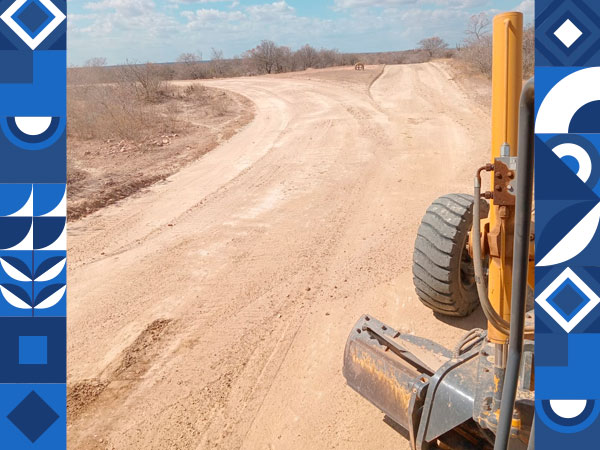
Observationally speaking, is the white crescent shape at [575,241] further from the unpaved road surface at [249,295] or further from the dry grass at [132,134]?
the dry grass at [132,134]

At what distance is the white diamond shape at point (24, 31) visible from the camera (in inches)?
74.7

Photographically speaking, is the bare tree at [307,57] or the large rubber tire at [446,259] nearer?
the large rubber tire at [446,259]

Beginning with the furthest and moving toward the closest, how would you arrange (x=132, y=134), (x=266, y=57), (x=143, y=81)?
(x=266, y=57) < (x=143, y=81) < (x=132, y=134)

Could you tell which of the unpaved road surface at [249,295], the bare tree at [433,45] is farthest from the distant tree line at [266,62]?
the unpaved road surface at [249,295]

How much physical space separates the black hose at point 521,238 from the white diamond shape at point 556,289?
11 centimetres

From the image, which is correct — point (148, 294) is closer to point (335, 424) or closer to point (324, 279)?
point (324, 279)

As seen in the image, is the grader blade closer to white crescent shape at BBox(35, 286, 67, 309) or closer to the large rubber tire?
the large rubber tire

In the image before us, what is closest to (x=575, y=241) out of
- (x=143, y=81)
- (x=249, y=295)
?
(x=249, y=295)

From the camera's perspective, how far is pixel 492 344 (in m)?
3.16

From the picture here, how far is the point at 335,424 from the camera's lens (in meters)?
4.00

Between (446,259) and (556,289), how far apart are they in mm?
3255

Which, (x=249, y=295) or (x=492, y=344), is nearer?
(x=492, y=344)

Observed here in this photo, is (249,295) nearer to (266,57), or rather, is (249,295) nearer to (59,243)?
(59,243)

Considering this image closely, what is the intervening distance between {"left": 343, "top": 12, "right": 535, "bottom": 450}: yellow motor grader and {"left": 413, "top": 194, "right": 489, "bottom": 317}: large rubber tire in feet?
0.08
